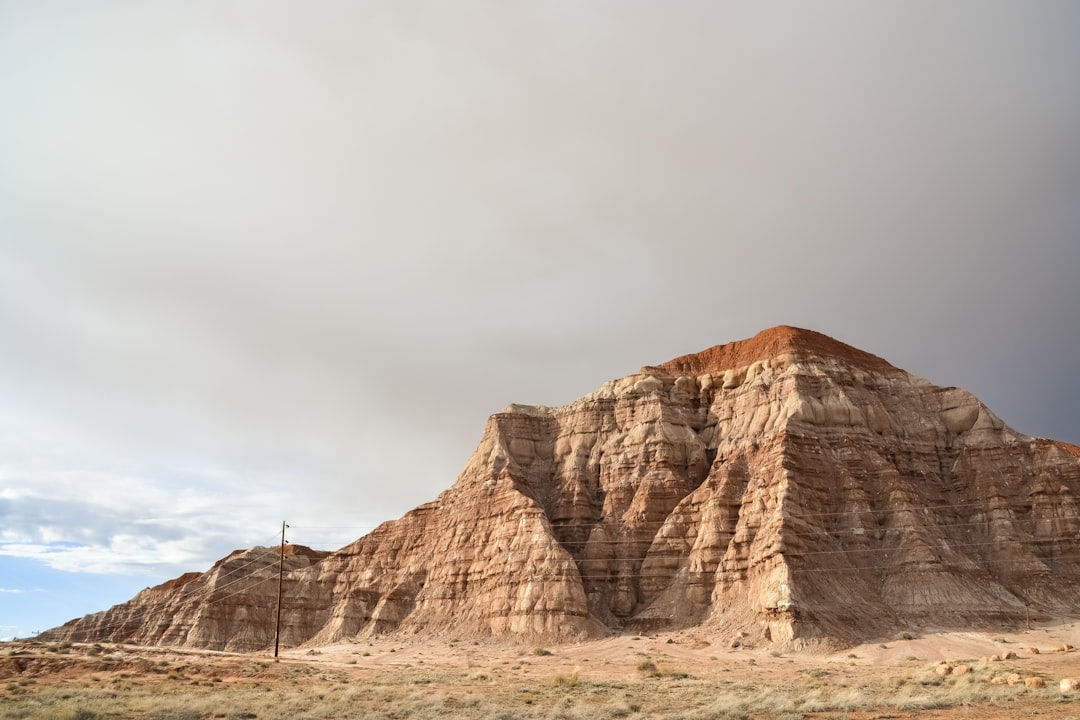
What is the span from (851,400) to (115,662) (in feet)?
217

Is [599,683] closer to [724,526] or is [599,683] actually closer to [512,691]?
[512,691]

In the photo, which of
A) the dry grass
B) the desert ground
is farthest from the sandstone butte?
the dry grass

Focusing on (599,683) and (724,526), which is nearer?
(599,683)

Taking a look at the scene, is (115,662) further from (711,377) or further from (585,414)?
(711,377)

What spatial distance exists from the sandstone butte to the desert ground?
6286 mm

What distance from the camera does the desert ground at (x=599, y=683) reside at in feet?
84.4

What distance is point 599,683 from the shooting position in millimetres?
36250

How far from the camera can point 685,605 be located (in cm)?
6719

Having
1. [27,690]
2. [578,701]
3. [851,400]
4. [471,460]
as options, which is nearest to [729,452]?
[851,400]

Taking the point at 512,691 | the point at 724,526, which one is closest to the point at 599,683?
the point at 512,691

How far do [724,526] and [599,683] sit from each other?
120ft


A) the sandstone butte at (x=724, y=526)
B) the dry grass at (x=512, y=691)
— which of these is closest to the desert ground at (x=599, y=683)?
the dry grass at (x=512, y=691)

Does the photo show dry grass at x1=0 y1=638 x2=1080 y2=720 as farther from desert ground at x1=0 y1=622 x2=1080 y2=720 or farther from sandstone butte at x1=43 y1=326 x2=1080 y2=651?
sandstone butte at x1=43 y1=326 x2=1080 y2=651

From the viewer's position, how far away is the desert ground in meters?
25.7
